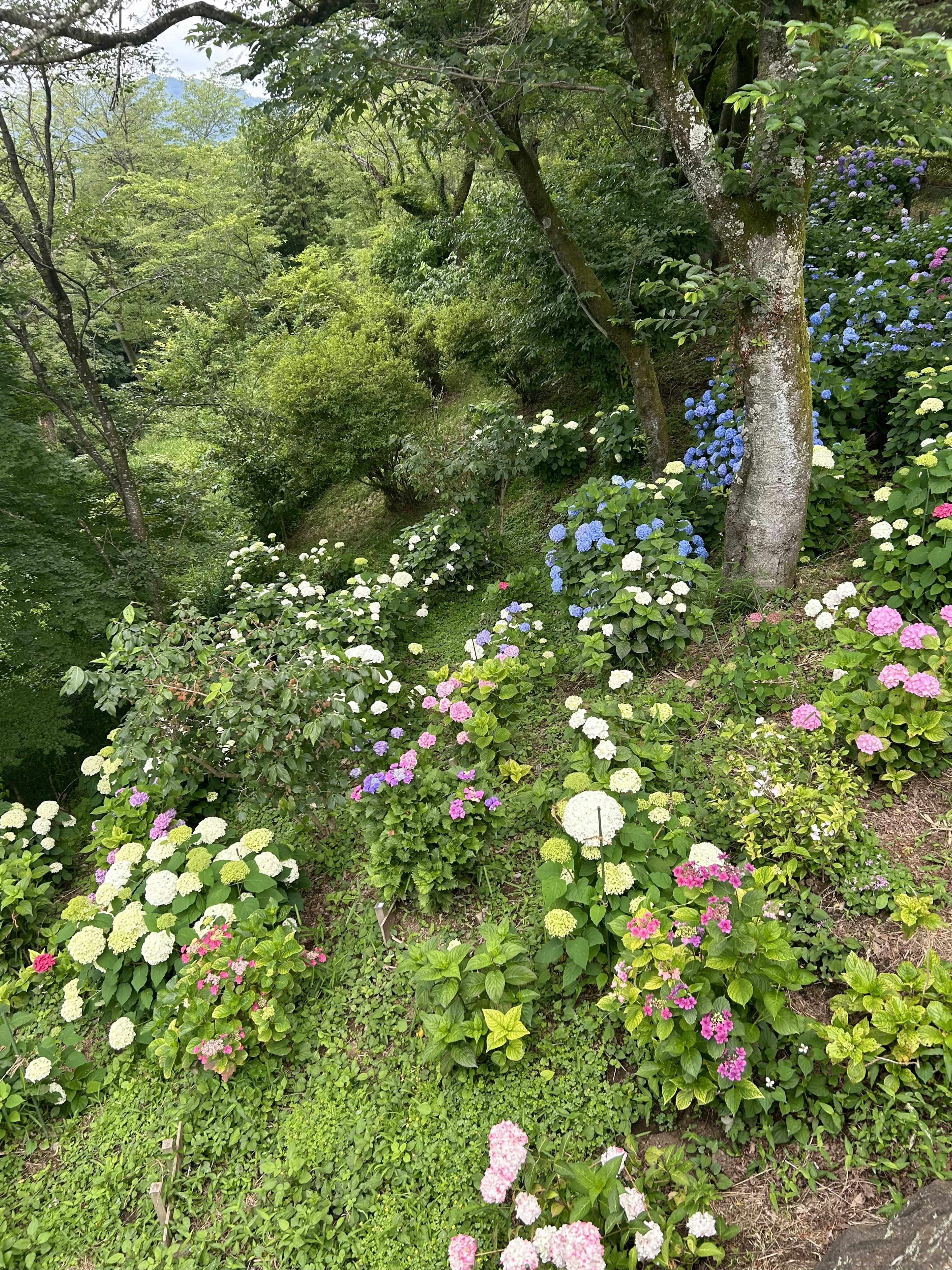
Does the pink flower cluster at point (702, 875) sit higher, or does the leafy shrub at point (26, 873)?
the pink flower cluster at point (702, 875)

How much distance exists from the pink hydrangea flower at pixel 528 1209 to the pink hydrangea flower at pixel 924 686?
207 centimetres

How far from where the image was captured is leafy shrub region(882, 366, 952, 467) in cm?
319

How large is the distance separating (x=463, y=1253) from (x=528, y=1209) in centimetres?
22

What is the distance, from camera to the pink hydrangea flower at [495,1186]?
168 centimetres

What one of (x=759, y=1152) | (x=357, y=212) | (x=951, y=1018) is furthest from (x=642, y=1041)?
(x=357, y=212)

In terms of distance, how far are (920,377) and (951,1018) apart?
3079 millimetres

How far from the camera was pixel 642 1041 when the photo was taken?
6.28ft

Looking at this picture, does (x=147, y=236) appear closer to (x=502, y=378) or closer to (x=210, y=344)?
(x=210, y=344)

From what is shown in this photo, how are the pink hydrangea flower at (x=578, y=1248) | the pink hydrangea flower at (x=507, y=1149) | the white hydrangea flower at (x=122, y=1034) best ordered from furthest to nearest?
the white hydrangea flower at (x=122, y=1034), the pink hydrangea flower at (x=507, y=1149), the pink hydrangea flower at (x=578, y=1248)

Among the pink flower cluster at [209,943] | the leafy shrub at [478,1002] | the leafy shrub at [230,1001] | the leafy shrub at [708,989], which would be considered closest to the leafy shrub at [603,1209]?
the leafy shrub at [708,989]

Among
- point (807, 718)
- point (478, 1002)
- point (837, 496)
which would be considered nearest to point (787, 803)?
point (807, 718)

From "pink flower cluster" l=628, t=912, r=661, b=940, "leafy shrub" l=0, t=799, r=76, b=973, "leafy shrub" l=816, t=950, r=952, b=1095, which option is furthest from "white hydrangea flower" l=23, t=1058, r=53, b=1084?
"leafy shrub" l=816, t=950, r=952, b=1095

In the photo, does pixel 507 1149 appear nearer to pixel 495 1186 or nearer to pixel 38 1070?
pixel 495 1186

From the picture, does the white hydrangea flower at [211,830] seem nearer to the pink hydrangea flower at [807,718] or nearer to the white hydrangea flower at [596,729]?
the white hydrangea flower at [596,729]
